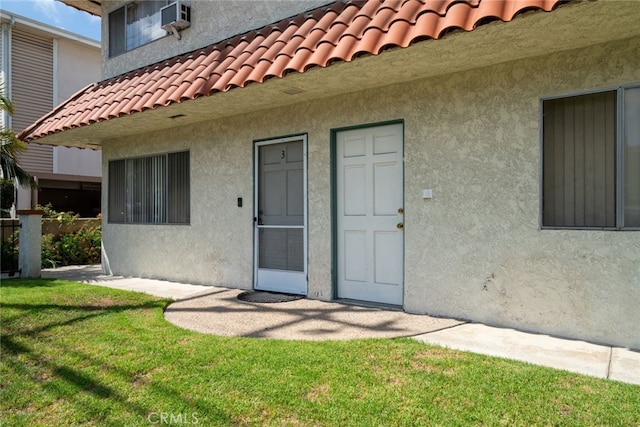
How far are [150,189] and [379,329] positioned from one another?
20.0 ft

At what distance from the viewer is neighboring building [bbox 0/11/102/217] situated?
15970 millimetres

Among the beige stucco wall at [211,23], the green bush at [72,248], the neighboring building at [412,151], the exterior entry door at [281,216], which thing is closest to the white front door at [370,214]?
the neighboring building at [412,151]

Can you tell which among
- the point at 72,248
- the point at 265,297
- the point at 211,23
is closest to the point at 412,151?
the point at 265,297

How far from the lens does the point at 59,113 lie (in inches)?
353

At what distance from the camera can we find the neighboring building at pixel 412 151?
4426mm

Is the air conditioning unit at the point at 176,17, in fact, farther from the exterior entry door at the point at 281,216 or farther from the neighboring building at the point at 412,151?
the exterior entry door at the point at 281,216

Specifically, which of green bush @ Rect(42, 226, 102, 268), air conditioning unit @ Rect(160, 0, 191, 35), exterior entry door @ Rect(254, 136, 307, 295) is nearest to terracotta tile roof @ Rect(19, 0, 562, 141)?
air conditioning unit @ Rect(160, 0, 191, 35)

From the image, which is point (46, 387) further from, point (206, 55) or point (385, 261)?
point (206, 55)

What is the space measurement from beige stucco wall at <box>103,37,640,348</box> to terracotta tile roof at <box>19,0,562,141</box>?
103 centimetres

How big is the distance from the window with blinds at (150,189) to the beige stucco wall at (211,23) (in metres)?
1.97

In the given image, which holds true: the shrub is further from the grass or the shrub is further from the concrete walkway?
the grass

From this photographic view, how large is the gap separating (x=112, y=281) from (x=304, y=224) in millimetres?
4454

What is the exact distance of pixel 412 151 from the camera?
5.70 m

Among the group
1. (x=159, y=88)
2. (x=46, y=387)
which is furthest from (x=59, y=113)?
(x=46, y=387)
